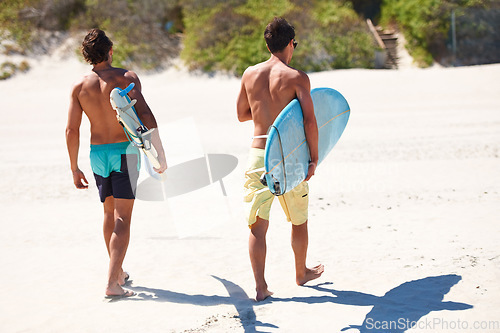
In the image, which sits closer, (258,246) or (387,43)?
(258,246)

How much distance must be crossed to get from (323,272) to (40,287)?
2.23m

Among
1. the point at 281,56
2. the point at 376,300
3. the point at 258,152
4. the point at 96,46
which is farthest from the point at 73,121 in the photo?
the point at 376,300

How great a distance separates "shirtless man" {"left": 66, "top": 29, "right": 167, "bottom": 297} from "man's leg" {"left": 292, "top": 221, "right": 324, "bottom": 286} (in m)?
1.06

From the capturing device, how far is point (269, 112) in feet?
11.9

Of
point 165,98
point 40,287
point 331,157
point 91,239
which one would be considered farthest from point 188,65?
point 40,287

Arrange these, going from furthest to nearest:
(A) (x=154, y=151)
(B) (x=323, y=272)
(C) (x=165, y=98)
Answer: (C) (x=165, y=98) → (B) (x=323, y=272) → (A) (x=154, y=151)

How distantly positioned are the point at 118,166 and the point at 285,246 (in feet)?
6.16

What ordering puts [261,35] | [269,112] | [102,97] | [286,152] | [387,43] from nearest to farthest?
1. [286,152]
2. [269,112]
3. [102,97]
4. [261,35]
5. [387,43]

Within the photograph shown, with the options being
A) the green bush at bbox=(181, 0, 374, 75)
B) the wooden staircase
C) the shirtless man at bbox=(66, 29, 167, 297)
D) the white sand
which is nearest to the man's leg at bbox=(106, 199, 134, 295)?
the shirtless man at bbox=(66, 29, 167, 297)

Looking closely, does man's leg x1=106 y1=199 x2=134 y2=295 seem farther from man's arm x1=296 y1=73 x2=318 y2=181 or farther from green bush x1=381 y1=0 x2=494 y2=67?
green bush x1=381 y1=0 x2=494 y2=67

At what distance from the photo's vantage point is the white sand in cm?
363

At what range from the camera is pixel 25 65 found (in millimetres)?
18984

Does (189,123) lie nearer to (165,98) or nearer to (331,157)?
(165,98)

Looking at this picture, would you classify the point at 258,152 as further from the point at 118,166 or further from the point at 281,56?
the point at 118,166
